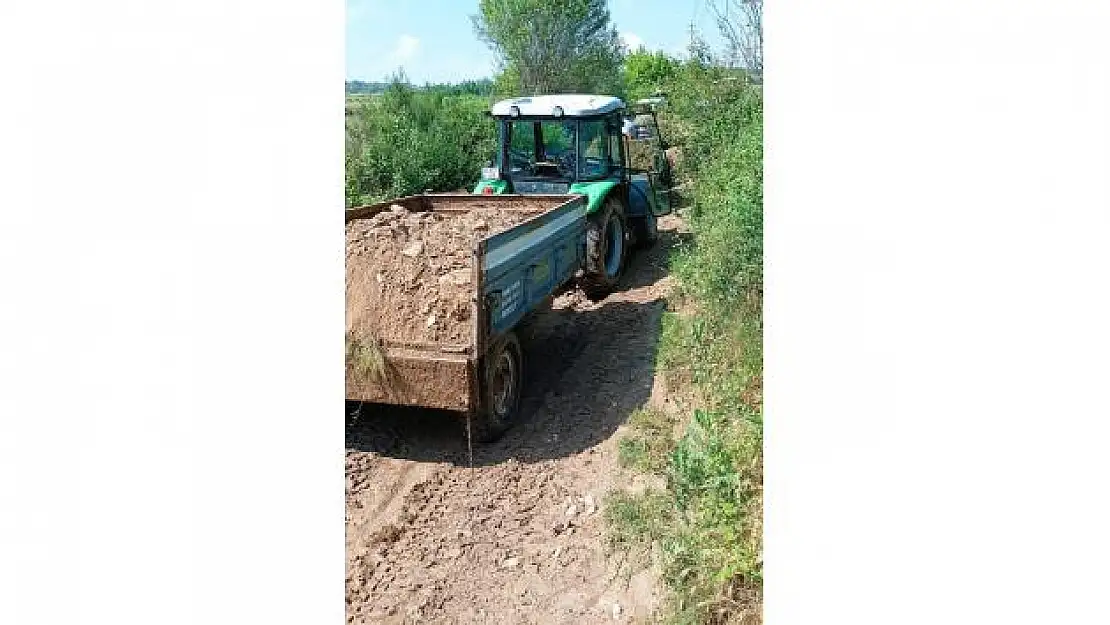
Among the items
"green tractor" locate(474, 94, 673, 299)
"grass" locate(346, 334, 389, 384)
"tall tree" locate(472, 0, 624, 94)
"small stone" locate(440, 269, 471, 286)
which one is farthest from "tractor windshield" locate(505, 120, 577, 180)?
"grass" locate(346, 334, 389, 384)

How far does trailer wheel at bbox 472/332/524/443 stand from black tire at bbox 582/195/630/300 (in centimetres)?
99

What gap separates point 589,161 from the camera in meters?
4.57

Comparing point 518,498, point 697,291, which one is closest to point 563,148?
point 697,291

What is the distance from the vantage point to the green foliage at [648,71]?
2.70 metres

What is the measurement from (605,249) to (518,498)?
85.8 inches

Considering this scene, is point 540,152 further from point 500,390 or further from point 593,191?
point 500,390

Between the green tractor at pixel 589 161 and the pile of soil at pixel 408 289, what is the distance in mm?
1151
